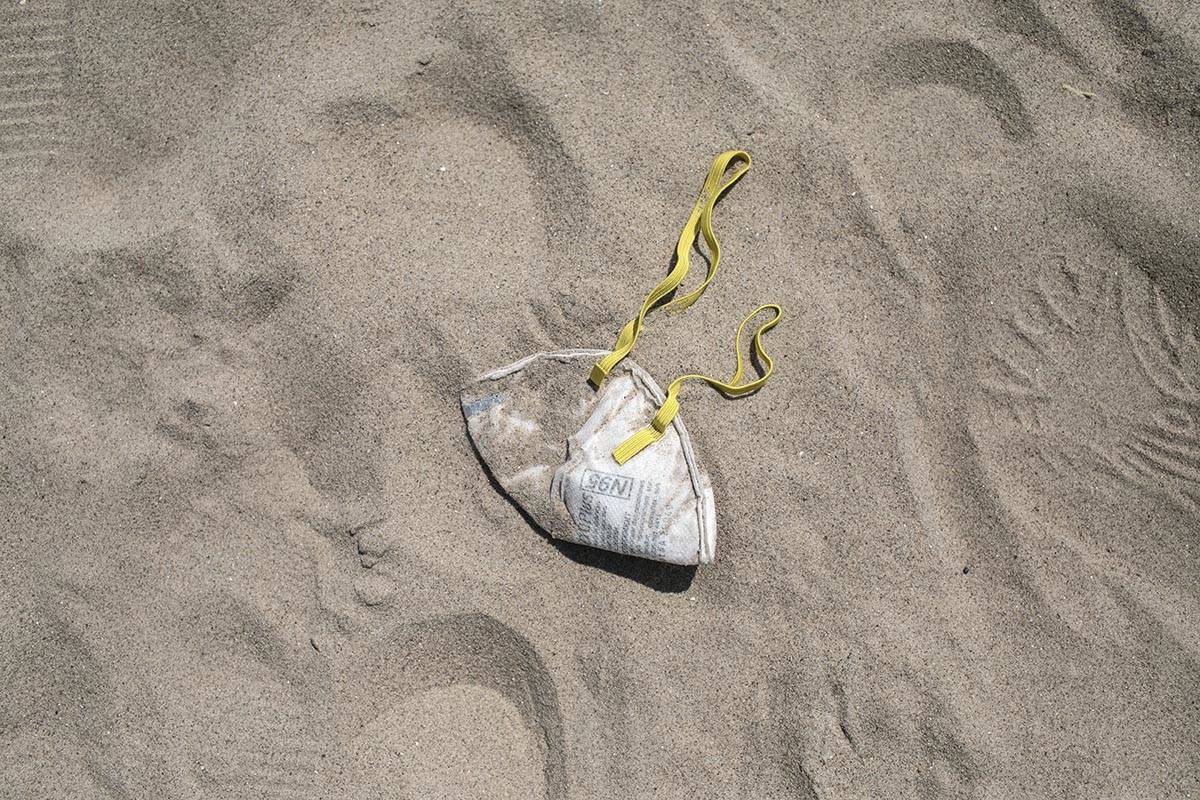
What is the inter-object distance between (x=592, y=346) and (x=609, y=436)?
211 millimetres

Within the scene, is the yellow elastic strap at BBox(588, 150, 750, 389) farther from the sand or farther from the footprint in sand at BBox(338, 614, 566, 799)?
the footprint in sand at BBox(338, 614, 566, 799)

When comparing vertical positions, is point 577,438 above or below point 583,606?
above

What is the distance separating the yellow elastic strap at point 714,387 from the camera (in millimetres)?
1895

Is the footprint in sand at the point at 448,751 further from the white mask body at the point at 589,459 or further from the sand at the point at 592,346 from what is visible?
the white mask body at the point at 589,459

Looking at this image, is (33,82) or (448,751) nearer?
(448,751)

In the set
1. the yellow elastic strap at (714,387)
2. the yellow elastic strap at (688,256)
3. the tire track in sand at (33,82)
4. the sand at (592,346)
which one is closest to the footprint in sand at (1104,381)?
the sand at (592,346)

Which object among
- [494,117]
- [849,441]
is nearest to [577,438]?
[849,441]

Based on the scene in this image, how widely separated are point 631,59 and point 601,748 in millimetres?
1555

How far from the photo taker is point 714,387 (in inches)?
76.7

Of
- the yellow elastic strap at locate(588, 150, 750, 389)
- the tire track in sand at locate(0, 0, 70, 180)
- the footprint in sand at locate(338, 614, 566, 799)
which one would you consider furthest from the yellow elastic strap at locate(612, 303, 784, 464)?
the tire track in sand at locate(0, 0, 70, 180)

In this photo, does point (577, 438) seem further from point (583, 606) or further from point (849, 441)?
point (849, 441)

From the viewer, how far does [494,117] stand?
2.02 metres

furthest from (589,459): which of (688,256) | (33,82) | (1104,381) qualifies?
(33,82)

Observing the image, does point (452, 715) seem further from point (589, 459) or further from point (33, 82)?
point (33, 82)
